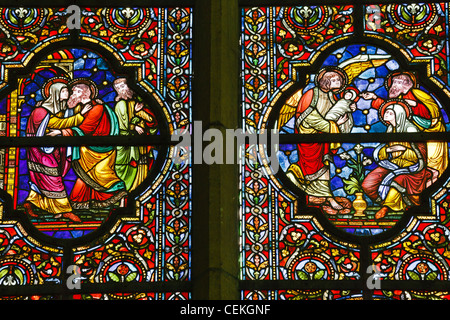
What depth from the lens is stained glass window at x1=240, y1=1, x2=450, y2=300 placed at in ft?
38.5

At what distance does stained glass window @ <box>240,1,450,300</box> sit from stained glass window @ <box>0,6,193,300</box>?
613 mm

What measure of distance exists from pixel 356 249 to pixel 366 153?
850mm

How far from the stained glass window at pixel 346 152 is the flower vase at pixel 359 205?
1cm

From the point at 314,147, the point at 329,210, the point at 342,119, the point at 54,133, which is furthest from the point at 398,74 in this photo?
the point at 54,133

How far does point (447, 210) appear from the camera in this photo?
1192 cm

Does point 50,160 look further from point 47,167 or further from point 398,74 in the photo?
point 398,74

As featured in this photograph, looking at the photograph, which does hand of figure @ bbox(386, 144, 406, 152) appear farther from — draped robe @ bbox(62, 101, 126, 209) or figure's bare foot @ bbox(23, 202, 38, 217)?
figure's bare foot @ bbox(23, 202, 38, 217)

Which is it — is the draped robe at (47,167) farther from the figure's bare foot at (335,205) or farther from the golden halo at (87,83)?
the figure's bare foot at (335,205)

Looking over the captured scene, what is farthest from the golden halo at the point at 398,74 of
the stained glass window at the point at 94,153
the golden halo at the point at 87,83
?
the golden halo at the point at 87,83

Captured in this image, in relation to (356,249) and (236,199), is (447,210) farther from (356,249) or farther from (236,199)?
(236,199)

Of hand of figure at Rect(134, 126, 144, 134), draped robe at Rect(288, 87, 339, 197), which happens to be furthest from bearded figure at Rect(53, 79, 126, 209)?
draped robe at Rect(288, 87, 339, 197)

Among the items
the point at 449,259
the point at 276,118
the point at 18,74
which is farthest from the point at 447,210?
the point at 18,74
